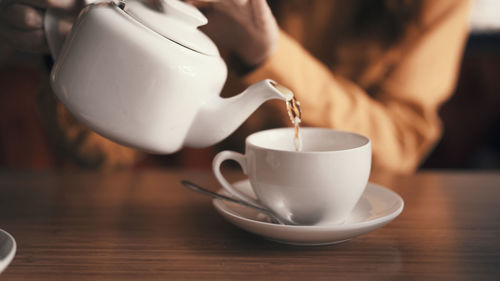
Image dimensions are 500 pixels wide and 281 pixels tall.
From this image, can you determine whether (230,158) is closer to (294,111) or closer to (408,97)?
(294,111)

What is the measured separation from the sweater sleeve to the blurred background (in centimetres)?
51

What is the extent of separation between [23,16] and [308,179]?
1.07ft

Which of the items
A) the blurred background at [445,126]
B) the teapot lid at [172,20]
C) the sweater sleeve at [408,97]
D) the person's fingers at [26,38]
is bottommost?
the blurred background at [445,126]

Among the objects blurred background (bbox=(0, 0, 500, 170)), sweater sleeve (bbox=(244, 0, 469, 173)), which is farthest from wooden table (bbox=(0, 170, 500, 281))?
blurred background (bbox=(0, 0, 500, 170))

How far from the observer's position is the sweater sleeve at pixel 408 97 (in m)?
0.89

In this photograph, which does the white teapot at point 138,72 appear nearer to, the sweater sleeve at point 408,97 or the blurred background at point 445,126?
the sweater sleeve at point 408,97

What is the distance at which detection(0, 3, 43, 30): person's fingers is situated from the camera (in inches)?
18.7

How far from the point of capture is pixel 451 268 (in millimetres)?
396

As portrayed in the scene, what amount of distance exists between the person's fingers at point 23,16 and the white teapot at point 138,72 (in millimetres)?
74

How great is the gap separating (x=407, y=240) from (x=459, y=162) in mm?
1222

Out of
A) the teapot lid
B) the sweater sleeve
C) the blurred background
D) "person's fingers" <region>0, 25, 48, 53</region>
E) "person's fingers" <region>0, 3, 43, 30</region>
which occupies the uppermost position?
the teapot lid

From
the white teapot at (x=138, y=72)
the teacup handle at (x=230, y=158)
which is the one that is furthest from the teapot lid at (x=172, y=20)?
the teacup handle at (x=230, y=158)

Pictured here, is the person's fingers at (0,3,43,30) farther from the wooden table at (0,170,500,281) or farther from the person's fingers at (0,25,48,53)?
the wooden table at (0,170,500,281)

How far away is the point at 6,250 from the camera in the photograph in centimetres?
37
